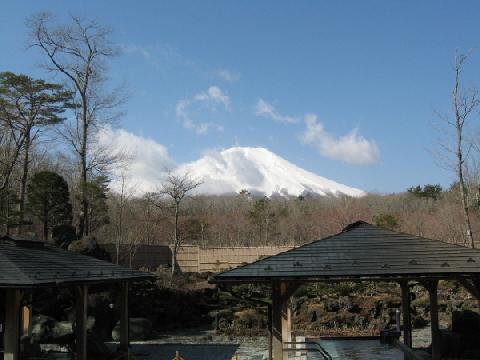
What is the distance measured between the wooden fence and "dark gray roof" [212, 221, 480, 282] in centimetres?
1730

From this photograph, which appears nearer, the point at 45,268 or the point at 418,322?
the point at 45,268

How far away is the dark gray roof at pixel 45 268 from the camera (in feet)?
30.3

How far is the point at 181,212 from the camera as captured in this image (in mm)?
35094

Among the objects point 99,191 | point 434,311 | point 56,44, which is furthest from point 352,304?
point 56,44

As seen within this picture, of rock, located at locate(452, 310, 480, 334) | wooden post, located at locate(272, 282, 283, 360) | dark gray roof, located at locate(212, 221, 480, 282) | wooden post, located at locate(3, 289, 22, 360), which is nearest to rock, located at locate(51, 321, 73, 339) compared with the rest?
wooden post, located at locate(3, 289, 22, 360)

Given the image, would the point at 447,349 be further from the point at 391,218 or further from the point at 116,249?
the point at 116,249

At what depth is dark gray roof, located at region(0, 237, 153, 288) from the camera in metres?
9.24

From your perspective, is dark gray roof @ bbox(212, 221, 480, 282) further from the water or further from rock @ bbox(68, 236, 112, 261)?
rock @ bbox(68, 236, 112, 261)

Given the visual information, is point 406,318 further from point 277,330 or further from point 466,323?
point 277,330

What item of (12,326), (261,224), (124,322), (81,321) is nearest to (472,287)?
(81,321)

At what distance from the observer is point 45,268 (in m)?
10.5

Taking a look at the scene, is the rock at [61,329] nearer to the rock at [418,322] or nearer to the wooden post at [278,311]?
the wooden post at [278,311]

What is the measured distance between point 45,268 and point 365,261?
6.35m

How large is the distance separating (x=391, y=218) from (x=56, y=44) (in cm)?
2005
